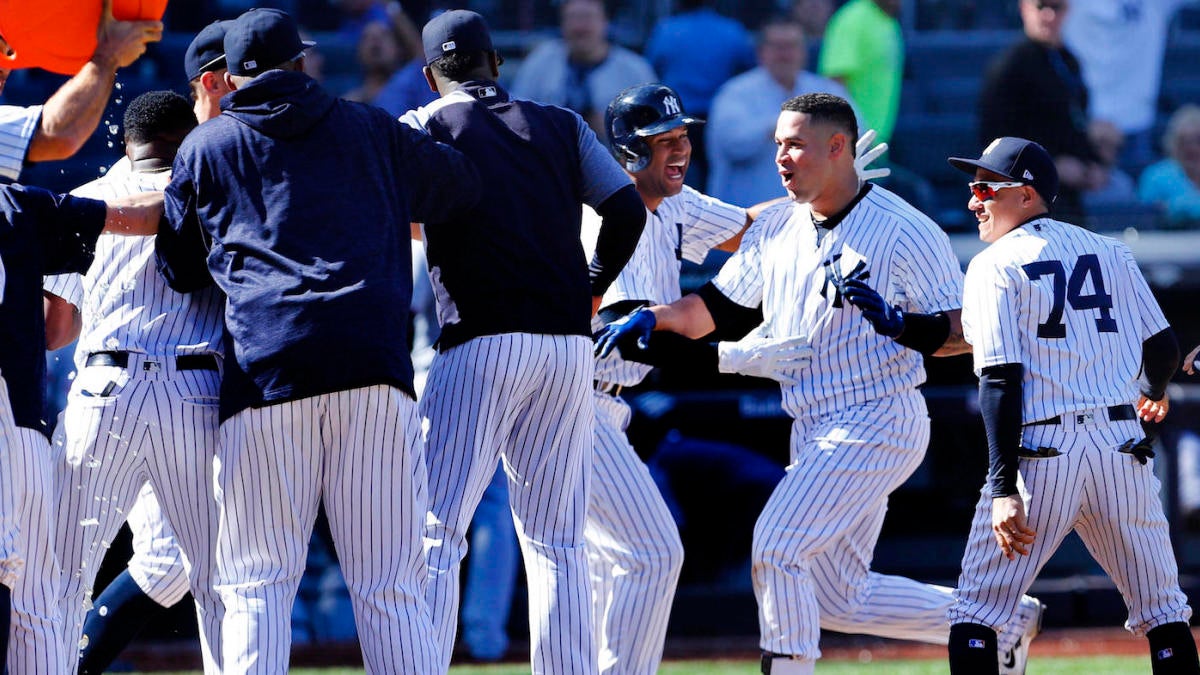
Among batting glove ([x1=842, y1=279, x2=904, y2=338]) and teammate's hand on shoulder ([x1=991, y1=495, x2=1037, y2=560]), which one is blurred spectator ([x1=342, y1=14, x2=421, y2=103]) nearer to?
batting glove ([x1=842, y1=279, x2=904, y2=338])

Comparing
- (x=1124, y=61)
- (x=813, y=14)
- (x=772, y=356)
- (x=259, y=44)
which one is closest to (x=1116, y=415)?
(x=772, y=356)

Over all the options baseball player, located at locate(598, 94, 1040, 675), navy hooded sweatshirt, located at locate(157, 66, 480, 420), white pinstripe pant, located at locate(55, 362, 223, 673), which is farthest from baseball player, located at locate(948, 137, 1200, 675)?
white pinstripe pant, located at locate(55, 362, 223, 673)

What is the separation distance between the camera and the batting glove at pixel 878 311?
4.44m

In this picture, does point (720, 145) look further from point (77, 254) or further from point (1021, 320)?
point (77, 254)

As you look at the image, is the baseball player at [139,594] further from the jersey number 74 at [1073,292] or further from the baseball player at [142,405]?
the jersey number 74 at [1073,292]

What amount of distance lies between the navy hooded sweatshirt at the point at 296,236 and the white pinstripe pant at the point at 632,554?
114 cm

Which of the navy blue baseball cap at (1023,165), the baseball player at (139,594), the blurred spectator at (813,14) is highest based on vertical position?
the blurred spectator at (813,14)

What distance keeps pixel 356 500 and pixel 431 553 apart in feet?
1.47

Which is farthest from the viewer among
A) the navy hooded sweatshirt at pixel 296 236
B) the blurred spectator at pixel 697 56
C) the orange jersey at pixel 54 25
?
the blurred spectator at pixel 697 56

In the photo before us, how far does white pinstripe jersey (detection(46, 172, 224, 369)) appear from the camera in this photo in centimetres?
421

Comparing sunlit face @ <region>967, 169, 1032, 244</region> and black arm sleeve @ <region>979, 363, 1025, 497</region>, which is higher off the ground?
sunlit face @ <region>967, 169, 1032, 244</region>

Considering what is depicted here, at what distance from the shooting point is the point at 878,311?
14.6 feet

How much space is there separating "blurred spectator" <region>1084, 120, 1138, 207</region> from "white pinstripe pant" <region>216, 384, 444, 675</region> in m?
6.07

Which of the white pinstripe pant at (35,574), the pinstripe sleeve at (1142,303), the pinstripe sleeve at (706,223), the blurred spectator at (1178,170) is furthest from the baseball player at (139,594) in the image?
the blurred spectator at (1178,170)
